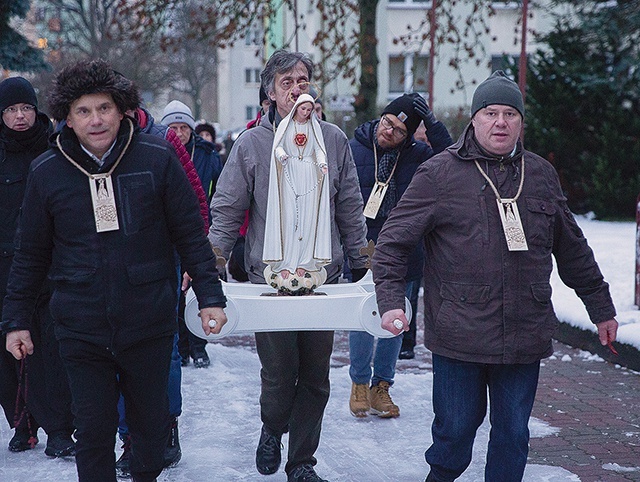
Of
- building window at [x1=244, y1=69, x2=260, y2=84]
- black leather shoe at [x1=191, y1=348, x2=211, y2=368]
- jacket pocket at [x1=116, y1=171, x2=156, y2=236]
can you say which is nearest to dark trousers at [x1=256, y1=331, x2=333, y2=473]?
jacket pocket at [x1=116, y1=171, x2=156, y2=236]

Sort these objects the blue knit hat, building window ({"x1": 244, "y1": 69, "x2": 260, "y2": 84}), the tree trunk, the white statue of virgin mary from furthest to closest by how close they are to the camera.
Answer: building window ({"x1": 244, "y1": 69, "x2": 260, "y2": 84})
the tree trunk
the blue knit hat
the white statue of virgin mary

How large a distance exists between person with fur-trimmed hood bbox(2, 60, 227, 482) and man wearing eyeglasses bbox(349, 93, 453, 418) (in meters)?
2.47

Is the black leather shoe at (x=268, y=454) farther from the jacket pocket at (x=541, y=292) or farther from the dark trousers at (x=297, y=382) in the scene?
the jacket pocket at (x=541, y=292)

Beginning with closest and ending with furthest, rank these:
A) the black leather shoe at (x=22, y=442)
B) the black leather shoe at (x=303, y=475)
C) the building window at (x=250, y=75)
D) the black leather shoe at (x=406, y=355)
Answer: the black leather shoe at (x=303, y=475)
the black leather shoe at (x=22, y=442)
the black leather shoe at (x=406, y=355)
the building window at (x=250, y=75)

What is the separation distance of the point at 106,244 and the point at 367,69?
11179mm

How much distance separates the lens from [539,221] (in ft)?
13.1

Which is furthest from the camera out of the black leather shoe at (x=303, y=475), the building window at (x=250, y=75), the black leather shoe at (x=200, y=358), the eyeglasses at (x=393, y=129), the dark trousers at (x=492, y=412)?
the building window at (x=250, y=75)

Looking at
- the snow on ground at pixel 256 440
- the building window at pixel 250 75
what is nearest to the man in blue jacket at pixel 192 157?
the snow on ground at pixel 256 440

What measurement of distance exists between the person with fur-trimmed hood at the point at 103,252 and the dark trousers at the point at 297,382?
76cm

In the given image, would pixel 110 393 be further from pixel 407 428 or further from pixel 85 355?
pixel 407 428

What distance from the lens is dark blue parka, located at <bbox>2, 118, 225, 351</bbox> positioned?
3822 millimetres

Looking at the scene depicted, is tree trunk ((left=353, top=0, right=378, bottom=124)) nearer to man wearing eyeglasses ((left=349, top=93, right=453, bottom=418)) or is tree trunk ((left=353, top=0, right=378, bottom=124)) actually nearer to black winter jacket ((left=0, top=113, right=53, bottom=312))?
man wearing eyeglasses ((left=349, top=93, right=453, bottom=418))

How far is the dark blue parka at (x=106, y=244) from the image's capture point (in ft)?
12.5

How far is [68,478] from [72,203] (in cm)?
187
